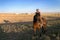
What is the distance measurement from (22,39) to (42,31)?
11.1ft

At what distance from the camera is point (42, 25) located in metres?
21.4

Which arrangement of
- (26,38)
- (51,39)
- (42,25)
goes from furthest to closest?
(42,25)
(26,38)
(51,39)

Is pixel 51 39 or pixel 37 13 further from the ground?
pixel 37 13

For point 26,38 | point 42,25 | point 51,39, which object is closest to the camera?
point 51,39

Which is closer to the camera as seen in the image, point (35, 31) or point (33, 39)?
point (33, 39)

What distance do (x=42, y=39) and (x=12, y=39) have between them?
326 cm

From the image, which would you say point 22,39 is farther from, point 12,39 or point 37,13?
point 37,13

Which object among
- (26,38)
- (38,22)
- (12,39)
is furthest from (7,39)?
(38,22)

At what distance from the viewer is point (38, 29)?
20812 millimetres

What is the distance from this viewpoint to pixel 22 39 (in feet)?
64.0

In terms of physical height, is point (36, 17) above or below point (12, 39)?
above

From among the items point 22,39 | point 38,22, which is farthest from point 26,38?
point 38,22

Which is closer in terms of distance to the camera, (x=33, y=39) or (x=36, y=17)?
(x=33, y=39)

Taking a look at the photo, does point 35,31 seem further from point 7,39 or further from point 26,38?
point 7,39
